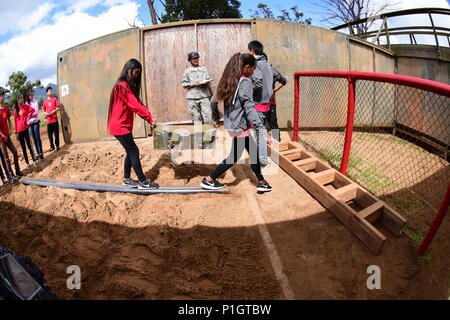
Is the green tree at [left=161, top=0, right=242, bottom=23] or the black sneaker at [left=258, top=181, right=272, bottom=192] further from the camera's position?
the green tree at [left=161, top=0, right=242, bottom=23]

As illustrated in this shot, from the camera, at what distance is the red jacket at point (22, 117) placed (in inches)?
237

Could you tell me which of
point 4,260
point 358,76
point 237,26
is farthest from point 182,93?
point 4,260

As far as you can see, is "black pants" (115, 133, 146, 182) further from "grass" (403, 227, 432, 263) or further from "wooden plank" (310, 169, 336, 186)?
"grass" (403, 227, 432, 263)

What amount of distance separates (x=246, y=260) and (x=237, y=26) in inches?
231

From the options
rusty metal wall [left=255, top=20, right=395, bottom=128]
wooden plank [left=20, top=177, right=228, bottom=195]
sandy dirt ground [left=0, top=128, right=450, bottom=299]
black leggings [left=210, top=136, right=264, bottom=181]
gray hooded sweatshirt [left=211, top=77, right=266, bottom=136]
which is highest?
rusty metal wall [left=255, top=20, right=395, bottom=128]

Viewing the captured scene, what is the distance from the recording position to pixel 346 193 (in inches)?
133

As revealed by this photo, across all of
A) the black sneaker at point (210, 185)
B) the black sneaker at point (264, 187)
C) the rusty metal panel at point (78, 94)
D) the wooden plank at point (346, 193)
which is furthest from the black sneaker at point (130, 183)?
the rusty metal panel at point (78, 94)

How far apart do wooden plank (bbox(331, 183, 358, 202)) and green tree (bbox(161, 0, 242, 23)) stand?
18883mm

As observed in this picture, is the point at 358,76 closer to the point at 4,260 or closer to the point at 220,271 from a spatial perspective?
the point at 220,271

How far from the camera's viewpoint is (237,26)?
6.66 meters

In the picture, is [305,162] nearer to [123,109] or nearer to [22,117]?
[123,109]

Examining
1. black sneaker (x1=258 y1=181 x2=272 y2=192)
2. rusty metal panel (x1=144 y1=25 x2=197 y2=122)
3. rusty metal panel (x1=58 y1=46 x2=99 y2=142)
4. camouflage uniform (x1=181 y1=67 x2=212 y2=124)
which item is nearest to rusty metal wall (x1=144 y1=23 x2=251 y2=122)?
rusty metal panel (x1=144 y1=25 x2=197 y2=122)

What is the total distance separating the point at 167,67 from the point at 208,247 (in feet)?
17.3

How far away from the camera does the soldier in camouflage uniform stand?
19.2 feet
